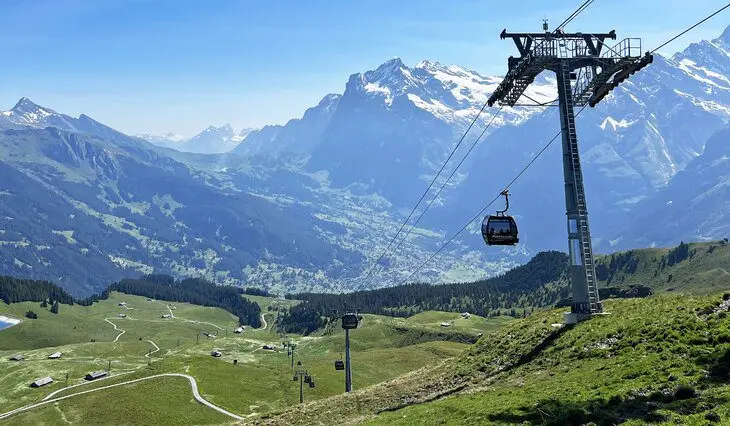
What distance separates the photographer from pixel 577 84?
2331 inches

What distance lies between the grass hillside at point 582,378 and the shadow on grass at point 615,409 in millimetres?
54

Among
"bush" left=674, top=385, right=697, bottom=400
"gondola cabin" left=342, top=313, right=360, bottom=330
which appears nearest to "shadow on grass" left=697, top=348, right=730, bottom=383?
"bush" left=674, top=385, right=697, bottom=400

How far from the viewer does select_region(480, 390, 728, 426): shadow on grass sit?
27.7m

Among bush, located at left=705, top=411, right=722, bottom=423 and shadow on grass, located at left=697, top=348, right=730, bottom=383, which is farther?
shadow on grass, located at left=697, top=348, right=730, bottom=383

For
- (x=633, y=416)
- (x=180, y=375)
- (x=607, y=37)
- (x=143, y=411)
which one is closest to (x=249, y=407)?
(x=143, y=411)

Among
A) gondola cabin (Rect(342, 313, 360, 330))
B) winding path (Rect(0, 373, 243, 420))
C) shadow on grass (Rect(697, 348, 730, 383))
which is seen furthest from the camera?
winding path (Rect(0, 373, 243, 420))

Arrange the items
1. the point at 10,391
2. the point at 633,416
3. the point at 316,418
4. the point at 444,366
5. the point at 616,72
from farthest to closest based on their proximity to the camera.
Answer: the point at 10,391
the point at 444,366
the point at 616,72
the point at 316,418
the point at 633,416

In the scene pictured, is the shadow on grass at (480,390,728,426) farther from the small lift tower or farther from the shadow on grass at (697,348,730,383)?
the small lift tower

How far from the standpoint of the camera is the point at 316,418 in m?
52.6

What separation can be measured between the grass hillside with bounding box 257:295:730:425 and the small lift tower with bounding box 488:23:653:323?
143 inches

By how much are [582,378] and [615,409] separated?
8.02 meters

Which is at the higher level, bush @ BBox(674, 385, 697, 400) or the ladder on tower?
the ladder on tower

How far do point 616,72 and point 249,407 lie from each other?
121 meters

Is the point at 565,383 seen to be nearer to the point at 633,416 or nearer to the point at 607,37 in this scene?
the point at 633,416
